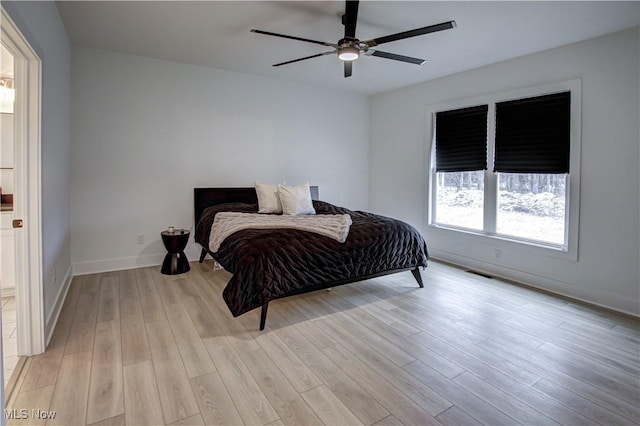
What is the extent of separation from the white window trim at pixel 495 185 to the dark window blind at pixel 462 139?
75 millimetres

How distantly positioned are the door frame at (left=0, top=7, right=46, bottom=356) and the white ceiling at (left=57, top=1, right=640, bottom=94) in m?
1.13

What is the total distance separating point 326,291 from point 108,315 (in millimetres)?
2023

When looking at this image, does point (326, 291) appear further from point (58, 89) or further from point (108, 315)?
point (58, 89)

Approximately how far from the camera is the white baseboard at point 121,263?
13.7 feet

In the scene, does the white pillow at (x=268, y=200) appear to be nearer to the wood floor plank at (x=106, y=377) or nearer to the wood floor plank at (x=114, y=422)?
the wood floor plank at (x=106, y=377)

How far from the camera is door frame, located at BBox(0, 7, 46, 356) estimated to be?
7.45 feet

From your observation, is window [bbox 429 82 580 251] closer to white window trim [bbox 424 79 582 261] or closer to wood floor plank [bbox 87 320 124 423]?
white window trim [bbox 424 79 582 261]

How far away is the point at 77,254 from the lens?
416 cm

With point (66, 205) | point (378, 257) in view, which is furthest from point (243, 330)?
point (66, 205)

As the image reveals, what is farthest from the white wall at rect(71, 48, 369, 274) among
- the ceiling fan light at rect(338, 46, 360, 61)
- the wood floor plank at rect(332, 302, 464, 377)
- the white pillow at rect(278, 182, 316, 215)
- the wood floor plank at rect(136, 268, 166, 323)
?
the wood floor plank at rect(332, 302, 464, 377)

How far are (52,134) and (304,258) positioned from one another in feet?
7.41

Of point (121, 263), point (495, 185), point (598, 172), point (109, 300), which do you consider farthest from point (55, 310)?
point (598, 172)

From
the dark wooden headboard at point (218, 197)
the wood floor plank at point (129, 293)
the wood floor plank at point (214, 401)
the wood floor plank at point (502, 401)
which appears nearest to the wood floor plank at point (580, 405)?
the wood floor plank at point (502, 401)

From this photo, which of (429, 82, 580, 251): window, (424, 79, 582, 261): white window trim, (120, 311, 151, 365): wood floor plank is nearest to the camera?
(120, 311, 151, 365): wood floor plank
